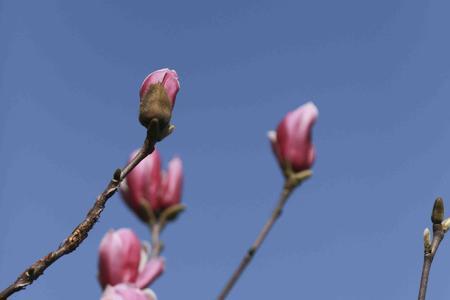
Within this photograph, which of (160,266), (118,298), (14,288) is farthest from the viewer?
(160,266)

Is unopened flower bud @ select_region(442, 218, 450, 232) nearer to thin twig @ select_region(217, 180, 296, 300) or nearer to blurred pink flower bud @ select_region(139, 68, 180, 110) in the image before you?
thin twig @ select_region(217, 180, 296, 300)

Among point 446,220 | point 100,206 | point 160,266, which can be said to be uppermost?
point 160,266

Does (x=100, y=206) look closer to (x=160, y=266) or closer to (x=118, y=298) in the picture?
(x=118, y=298)

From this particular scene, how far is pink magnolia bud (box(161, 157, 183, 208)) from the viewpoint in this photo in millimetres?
3232

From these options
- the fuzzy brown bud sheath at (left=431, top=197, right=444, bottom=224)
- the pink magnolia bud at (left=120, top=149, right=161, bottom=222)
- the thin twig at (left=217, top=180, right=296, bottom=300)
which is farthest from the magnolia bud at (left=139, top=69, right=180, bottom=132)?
the pink magnolia bud at (left=120, top=149, right=161, bottom=222)

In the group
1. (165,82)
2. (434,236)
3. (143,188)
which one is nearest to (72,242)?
(165,82)

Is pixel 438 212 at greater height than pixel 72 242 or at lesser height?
greater

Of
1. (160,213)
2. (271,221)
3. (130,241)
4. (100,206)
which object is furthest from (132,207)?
(100,206)

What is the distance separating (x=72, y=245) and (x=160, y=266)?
1216 mm

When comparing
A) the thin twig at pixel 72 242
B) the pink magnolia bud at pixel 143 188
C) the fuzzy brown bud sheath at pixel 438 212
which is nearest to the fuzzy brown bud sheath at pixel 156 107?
the thin twig at pixel 72 242

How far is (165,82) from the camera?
1539mm

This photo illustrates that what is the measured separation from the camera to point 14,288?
3.67ft

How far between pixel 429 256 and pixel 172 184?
1773 millimetres

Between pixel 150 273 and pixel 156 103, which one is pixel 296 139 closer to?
pixel 150 273
